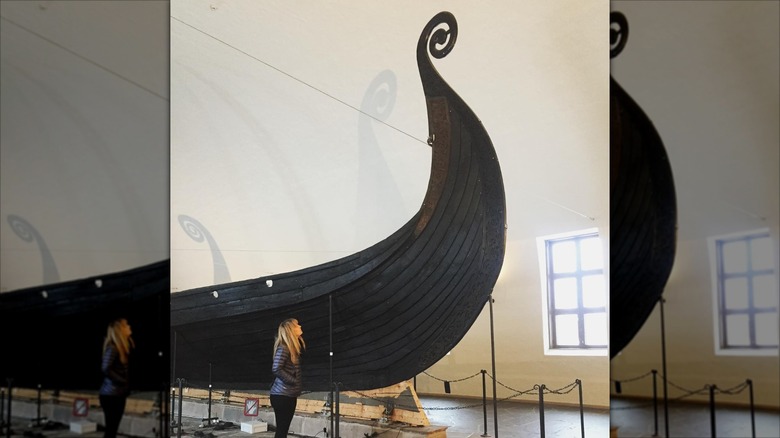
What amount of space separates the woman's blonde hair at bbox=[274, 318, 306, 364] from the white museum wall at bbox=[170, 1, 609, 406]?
22cm

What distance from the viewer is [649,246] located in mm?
2820

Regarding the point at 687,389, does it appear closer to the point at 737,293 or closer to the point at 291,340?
the point at 737,293

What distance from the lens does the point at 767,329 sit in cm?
277

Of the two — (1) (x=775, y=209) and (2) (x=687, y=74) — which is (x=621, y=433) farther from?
(2) (x=687, y=74)

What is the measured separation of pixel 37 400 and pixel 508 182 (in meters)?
2.59

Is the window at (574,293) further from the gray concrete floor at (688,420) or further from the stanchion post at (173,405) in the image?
the stanchion post at (173,405)

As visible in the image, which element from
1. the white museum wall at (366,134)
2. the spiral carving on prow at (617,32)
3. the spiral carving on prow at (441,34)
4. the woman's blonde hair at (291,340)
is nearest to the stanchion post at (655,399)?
the white museum wall at (366,134)

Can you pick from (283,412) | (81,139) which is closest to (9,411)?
(81,139)

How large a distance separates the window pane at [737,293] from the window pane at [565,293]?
3.50ft

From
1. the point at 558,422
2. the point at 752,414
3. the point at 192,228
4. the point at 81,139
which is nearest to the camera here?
the point at 558,422

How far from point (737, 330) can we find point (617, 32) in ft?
4.75

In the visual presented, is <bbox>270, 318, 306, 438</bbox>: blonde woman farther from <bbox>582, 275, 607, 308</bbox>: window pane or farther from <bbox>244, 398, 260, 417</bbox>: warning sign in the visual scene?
<bbox>582, 275, 607, 308</bbox>: window pane

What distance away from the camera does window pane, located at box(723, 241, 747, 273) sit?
109 inches

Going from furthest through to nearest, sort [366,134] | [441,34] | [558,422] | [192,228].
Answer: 1. [192,228]
2. [366,134]
3. [441,34]
4. [558,422]
